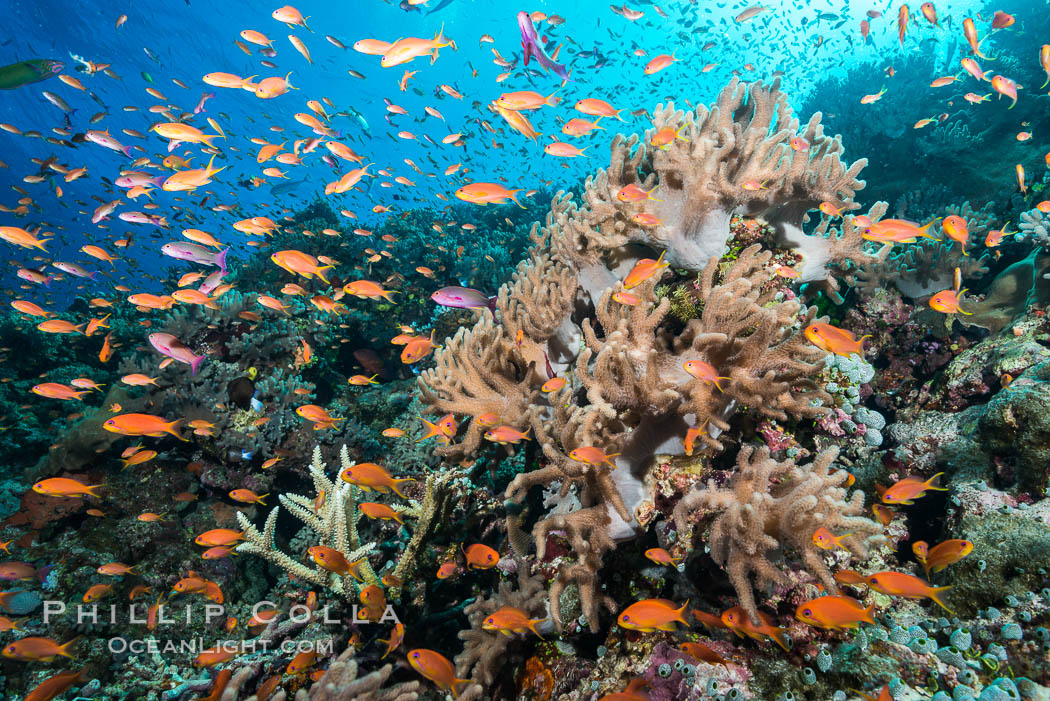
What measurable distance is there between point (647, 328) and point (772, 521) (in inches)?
53.7

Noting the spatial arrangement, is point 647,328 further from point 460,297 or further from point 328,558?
point 328,558

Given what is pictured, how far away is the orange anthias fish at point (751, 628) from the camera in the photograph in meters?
1.99

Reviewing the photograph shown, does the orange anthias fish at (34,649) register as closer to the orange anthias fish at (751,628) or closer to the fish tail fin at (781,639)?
the orange anthias fish at (751,628)

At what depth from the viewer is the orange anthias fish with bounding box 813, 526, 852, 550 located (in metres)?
2.08

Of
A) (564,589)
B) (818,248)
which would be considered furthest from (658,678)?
(818,248)

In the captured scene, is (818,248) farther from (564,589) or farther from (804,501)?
(564,589)

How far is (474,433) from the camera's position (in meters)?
3.45

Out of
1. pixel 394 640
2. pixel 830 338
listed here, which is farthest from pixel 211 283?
pixel 830 338

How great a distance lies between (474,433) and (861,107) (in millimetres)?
18301

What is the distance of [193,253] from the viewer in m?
5.43

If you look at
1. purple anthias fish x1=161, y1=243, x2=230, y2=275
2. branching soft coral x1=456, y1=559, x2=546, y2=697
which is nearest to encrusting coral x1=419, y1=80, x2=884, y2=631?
branching soft coral x1=456, y1=559, x2=546, y2=697

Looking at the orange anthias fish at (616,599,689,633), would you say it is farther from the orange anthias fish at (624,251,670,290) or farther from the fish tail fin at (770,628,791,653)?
the orange anthias fish at (624,251,670,290)

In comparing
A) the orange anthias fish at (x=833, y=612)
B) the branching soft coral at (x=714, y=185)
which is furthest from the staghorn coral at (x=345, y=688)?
the branching soft coral at (x=714, y=185)

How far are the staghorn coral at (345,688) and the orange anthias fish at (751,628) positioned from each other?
193 centimetres
